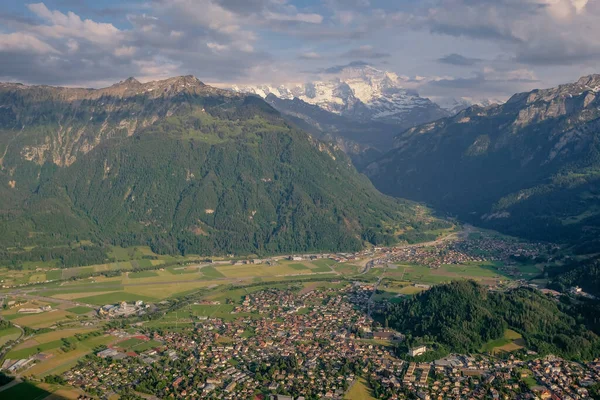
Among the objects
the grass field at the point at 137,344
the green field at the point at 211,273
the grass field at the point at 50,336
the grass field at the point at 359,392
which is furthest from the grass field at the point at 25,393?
the green field at the point at 211,273

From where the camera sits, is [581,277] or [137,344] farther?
[581,277]

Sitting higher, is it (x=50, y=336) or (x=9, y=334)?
(x=9, y=334)

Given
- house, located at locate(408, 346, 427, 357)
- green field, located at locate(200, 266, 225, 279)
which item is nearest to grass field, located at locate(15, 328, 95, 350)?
green field, located at locate(200, 266, 225, 279)

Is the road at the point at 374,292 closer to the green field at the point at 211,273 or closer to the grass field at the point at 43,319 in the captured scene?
the green field at the point at 211,273

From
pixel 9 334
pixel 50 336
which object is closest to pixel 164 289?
pixel 50 336

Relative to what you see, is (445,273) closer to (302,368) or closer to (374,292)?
(374,292)

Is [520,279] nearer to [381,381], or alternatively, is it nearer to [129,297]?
[381,381]
